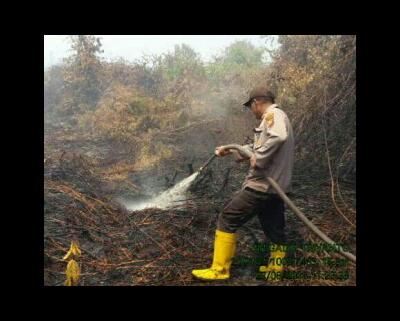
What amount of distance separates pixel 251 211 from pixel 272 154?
24.6 inches

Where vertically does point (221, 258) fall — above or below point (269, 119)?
below

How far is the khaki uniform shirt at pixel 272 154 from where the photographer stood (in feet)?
13.1

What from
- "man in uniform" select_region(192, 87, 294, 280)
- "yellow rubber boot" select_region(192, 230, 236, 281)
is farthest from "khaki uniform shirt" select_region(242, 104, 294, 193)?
"yellow rubber boot" select_region(192, 230, 236, 281)

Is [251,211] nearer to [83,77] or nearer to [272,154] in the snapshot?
Result: [272,154]

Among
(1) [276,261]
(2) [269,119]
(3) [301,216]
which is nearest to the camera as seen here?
(3) [301,216]

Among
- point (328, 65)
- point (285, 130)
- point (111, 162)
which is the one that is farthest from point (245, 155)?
point (111, 162)

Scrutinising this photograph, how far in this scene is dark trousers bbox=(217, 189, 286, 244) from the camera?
418 cm

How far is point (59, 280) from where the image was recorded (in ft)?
14.5

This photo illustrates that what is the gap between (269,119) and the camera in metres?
4.12

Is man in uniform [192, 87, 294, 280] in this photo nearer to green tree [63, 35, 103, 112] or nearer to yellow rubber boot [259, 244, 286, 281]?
yellow rubber boot [259, 244, 286, 281]

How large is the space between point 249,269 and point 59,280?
2024mm

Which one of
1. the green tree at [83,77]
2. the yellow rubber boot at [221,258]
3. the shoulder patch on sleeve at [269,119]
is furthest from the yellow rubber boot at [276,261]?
the green tree at [83,77]

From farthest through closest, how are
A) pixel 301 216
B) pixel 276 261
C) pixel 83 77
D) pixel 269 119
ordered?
pixel 83 77 < pixel 276 261 < pixel 269 119 < pixel 301 216

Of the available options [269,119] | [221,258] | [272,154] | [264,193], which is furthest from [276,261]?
[269,119]
